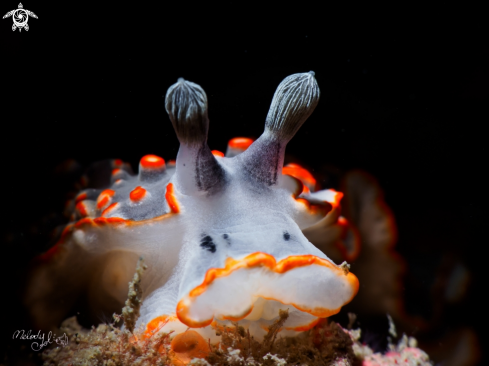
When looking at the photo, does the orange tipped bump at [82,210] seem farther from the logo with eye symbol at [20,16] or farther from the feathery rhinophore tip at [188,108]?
the logo with eye symbol at [20,16]

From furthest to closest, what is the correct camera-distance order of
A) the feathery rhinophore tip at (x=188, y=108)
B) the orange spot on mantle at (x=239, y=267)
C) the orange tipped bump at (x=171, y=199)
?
the orange tipped bump at (x=171, y=199) < the feathery rhinophore tip at (x=188, y=108) < the orange spot on mantle at (x=239, y=267)

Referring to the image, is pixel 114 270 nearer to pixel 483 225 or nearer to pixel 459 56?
pixel 483 225

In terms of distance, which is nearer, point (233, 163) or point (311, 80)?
point (311, 80)

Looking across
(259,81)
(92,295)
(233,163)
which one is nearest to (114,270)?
(92,295)

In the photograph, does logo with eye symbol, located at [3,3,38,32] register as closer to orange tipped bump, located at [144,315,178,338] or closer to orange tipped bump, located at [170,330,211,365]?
orange tipped bump, located at [144,315,178,338]

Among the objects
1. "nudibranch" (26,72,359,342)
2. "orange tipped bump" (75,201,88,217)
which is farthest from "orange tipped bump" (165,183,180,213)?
"orange tipped bump" (75,201,88,217)

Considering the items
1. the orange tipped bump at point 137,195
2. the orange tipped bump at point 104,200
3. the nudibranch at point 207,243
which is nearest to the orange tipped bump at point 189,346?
the nudibranch at point 207,243
